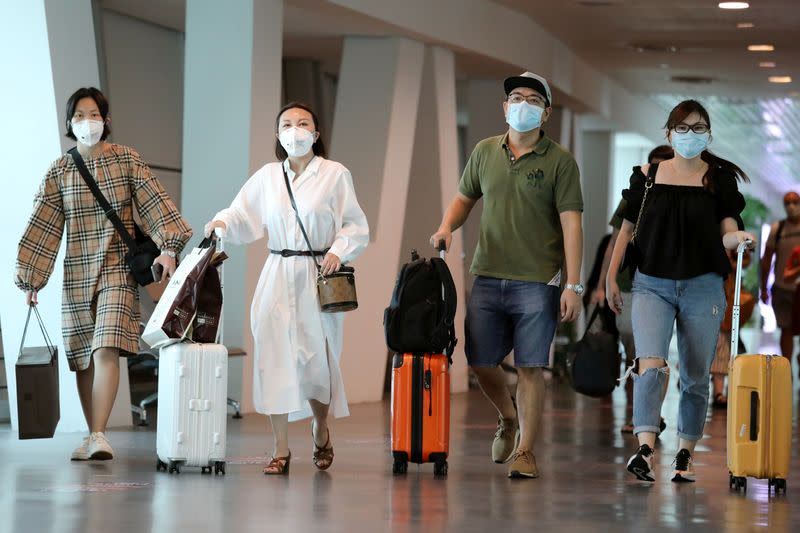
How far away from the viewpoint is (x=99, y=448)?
22.0 ft

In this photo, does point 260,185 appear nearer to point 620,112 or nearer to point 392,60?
point 392,60

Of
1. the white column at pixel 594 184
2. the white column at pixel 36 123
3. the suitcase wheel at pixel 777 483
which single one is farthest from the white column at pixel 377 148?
the white column at pixel 594 184

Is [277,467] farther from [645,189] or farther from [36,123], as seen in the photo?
[36,123]

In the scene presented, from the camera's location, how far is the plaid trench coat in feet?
21.9

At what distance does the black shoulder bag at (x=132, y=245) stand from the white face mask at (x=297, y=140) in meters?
0.82

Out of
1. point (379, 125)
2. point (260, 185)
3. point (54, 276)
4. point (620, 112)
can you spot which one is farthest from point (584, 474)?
point (620, 112)

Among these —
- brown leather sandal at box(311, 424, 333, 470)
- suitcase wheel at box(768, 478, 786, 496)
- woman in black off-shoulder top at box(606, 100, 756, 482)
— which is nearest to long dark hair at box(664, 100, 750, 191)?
woman in black off-shoulder top at box(606, 100, 756, 482)

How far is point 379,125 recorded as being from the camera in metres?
12.2

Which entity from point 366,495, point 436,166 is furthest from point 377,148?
point 366,495

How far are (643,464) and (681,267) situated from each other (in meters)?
0.90

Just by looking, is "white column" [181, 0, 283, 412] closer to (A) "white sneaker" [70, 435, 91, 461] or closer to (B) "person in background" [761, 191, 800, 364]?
(A) "white sneaker" [70, 435, 91, 461]

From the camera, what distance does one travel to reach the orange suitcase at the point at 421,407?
20.6ft

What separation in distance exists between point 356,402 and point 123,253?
517 centimetres

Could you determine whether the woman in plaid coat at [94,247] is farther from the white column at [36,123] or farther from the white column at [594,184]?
the white column at [594,184]
